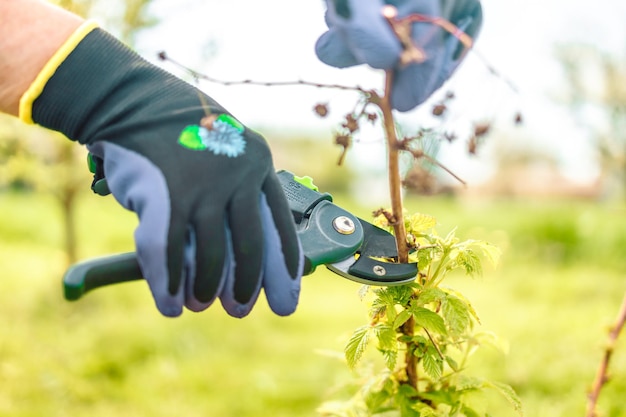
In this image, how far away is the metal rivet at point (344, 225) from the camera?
1722mm

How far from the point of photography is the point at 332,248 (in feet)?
5.47

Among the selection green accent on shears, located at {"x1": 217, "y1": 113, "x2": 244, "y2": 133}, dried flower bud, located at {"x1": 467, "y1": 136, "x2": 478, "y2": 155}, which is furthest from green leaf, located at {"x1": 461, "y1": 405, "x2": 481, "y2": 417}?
green accent on shears, located at {"x1": 217, "y1": 113, "x2": 244, "y2": 133}

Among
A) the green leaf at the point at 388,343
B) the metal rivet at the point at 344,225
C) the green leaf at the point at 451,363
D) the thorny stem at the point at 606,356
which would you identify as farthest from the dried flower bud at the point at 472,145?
the thorny stem at the point at 606,356

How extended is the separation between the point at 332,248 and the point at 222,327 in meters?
3.81

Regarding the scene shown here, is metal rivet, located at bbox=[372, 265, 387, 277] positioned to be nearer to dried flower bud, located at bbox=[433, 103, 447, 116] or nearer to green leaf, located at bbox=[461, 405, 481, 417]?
dried flower bud, located at bbox=[433, 103, 447, 116]

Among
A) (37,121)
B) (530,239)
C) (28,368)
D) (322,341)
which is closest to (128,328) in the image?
(28,368)

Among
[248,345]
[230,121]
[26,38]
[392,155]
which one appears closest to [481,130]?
[392,155]

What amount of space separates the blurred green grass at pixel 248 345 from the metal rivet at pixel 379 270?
468 mm

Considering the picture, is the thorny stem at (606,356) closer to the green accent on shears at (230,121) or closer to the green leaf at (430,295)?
the green leaf at (430,295)

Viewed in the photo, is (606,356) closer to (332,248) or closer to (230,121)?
(332,248)

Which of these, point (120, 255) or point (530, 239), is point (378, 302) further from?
point (530, 239)

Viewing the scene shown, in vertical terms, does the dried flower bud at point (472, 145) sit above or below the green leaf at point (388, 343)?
above

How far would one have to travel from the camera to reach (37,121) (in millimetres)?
1665

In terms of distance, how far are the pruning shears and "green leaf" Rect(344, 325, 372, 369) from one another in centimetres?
14
